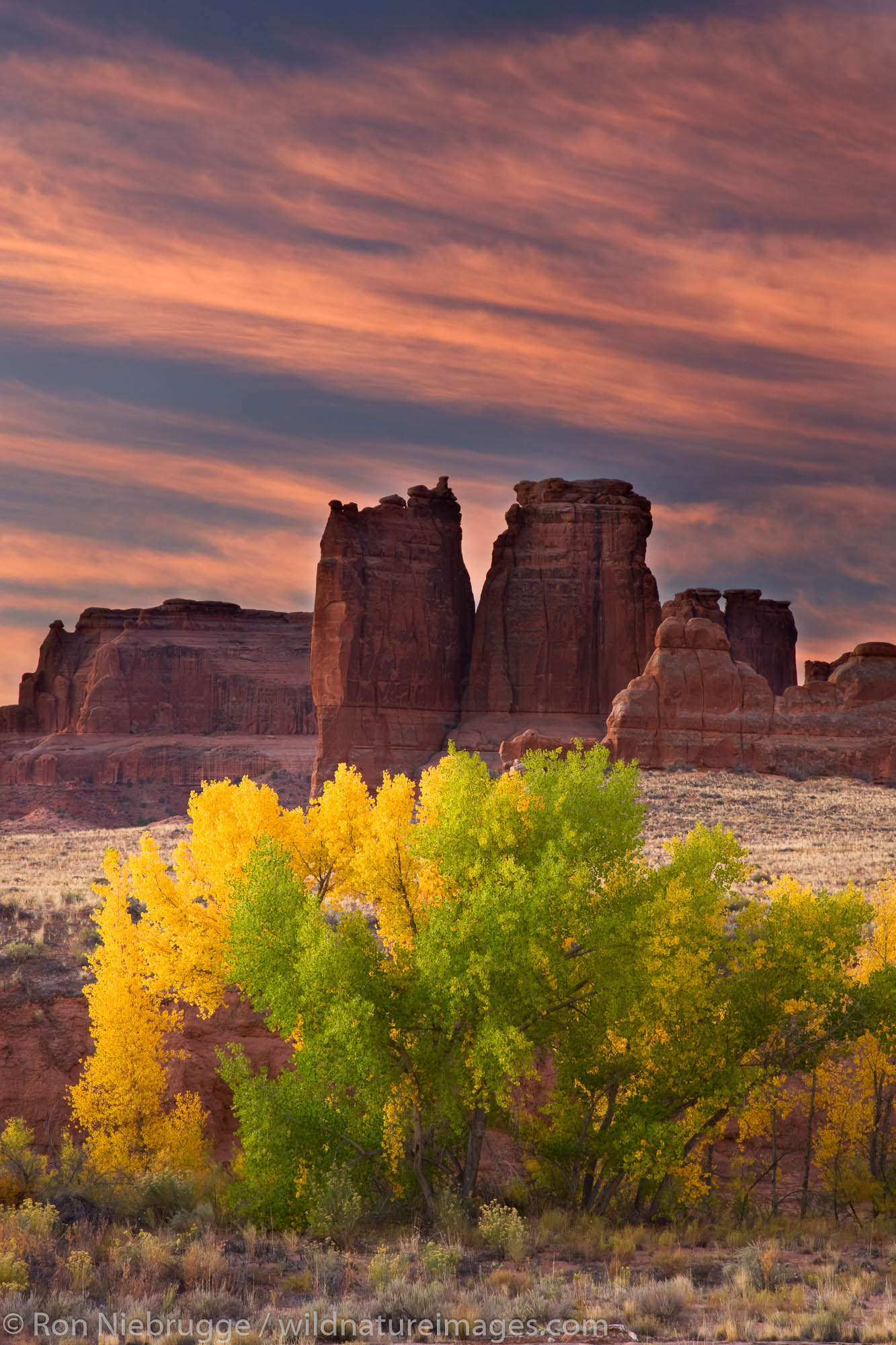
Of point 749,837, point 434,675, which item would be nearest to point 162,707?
point 434,675

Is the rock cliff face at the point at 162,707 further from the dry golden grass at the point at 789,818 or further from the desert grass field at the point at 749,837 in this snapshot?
the dry golden grass at the point at 789,818

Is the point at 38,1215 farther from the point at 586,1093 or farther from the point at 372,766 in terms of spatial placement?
the point at 372,766

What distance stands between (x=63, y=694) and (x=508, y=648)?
233ft

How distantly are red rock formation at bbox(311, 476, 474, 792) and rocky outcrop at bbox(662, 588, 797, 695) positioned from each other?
41.9 meters

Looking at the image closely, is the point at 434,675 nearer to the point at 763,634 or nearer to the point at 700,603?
the point at 700,603

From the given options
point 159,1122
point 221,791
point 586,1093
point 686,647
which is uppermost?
point 686,647

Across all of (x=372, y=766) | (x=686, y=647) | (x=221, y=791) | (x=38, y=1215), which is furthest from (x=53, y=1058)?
(x=372, y=766)

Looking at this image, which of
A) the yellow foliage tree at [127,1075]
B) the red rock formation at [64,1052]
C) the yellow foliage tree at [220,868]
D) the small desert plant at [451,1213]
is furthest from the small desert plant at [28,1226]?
the red rock formation at [64,1052]

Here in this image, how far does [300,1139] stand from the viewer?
56.4 feet

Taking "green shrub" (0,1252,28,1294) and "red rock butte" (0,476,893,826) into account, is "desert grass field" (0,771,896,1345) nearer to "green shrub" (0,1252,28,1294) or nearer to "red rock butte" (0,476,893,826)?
"green shrub" (0,1252,28,1294)

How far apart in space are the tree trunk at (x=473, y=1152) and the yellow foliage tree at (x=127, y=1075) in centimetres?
561

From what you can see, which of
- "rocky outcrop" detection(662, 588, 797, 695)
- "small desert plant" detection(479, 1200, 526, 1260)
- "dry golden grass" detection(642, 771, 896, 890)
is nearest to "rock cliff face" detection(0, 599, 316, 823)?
"rocky outcrop" detection(662, 588, 797, 695)

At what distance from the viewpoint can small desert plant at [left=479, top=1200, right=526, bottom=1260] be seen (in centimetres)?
1546

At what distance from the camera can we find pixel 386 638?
83.1m
